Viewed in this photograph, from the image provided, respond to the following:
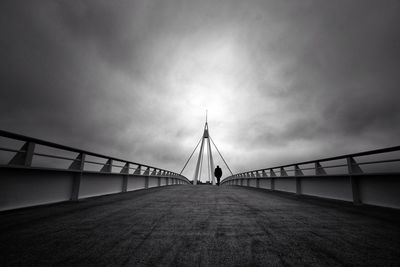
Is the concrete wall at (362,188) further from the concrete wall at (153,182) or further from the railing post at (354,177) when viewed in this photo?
the concrete wall at (153,182)

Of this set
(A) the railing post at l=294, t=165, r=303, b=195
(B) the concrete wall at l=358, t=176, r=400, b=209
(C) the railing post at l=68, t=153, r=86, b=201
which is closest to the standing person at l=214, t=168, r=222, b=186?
(A) the railing post at l=294, t=165, r=303, b=195

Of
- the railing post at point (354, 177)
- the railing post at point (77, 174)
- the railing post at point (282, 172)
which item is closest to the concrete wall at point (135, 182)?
the railing post at point (77, 174)

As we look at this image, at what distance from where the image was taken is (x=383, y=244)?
2.06m

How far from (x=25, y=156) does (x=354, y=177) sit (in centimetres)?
865

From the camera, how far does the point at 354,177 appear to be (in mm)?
5352

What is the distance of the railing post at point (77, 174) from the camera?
18.0 feet

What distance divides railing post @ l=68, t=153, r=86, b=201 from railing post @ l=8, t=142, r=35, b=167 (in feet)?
4.94

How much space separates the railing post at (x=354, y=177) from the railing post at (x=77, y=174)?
8.22m

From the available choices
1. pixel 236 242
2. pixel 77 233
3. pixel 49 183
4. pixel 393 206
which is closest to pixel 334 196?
pixel 393 206

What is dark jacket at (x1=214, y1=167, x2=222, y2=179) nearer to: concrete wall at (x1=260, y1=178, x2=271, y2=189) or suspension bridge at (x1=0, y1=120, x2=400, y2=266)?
concrete wall at (x1=260, y1=178, x2=271, y2=189)

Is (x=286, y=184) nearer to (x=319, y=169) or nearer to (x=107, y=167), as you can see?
(x=319, y=169)

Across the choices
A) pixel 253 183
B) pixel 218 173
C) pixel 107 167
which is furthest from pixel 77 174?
pixel 218 173

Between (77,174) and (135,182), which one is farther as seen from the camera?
(135,182)

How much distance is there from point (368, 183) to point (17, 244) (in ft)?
24.2
